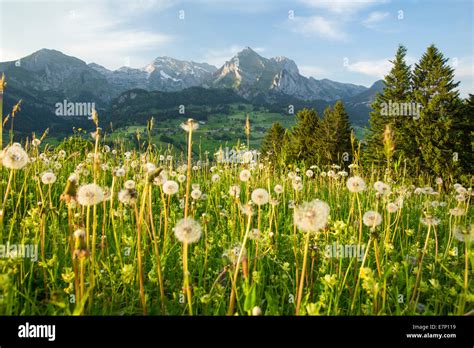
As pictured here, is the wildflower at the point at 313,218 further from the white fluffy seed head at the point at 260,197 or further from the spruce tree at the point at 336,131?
the spruce tree at the point at 336,131

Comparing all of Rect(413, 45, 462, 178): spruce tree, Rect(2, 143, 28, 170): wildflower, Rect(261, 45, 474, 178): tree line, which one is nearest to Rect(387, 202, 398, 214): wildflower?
Rect(2, 143, 28, 170): wildflower

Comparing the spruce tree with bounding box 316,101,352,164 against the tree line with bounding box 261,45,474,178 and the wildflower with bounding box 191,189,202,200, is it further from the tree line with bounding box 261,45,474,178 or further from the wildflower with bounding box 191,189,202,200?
the wildflower with bounding box 191,189,202,200

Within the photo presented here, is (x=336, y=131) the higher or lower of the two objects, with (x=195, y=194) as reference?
higher

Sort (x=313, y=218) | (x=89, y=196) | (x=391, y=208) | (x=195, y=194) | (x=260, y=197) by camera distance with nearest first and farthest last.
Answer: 1. (x=313, y=218)
2. (x=89, y=196)
3. (x=260, y=197)
4. (x=391, y=208)
5. (x=195, y=194)

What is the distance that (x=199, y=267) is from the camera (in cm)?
246

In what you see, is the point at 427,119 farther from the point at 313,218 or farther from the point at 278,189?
the point at 313,218

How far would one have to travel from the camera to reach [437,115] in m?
39.9

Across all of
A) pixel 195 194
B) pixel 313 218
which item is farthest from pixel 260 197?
pixel 195 194

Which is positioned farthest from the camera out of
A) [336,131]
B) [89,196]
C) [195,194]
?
[336,131]

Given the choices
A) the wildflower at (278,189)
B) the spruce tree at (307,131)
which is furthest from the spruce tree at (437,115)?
the wildflower at (278,189)

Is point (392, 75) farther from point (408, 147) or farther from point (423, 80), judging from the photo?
point (408, 147)

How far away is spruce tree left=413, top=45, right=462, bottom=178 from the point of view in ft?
124

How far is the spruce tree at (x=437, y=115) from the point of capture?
3769cm
